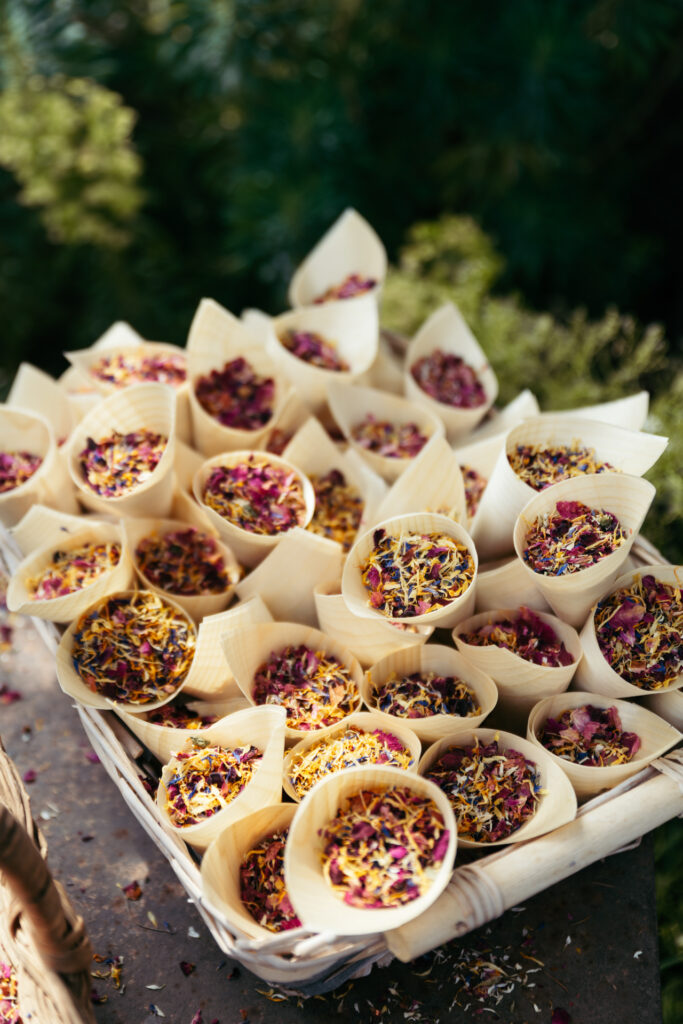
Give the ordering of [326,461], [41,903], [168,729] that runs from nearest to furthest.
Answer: [41,903] → [168,729] → [326,461]

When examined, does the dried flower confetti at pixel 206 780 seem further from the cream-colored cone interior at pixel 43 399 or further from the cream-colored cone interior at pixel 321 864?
the cream-colored cone interior at pixel 43 399

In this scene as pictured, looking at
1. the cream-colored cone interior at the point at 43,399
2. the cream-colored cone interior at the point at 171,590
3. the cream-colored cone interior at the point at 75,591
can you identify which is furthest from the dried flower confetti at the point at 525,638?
the cream-colored cone interior at the point at 43,399

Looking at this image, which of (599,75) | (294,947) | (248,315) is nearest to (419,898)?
A: (294,947)

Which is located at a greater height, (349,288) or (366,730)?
(349,288)

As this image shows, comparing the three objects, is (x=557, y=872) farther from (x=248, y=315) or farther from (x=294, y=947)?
(x=248, y=315)

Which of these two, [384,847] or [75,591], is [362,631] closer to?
[384,847]

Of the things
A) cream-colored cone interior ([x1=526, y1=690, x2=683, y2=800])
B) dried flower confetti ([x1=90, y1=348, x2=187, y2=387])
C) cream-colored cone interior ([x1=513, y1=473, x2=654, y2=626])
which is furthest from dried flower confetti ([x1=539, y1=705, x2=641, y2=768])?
dried flower confetti ([x1=90, y1=348, x2=187, y2=387])

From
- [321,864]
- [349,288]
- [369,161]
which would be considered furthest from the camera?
[369,161]

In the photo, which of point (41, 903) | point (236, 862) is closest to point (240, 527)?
point (236, 862)
